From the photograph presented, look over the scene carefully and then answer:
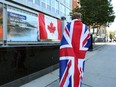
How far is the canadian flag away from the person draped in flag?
4.46m

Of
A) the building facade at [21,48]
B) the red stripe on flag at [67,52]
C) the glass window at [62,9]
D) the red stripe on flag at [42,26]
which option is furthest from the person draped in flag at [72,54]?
the glass window at [62,9]

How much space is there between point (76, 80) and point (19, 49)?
8.12ft

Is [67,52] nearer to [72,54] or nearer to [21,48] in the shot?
[72,54]

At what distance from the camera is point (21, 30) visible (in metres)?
8.46

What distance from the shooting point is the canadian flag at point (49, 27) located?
10.1m

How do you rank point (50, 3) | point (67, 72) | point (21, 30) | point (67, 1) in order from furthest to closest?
1. point (67, 1)
2. point (50, 3)
3. point (21, 30)
4. point (67, 72)

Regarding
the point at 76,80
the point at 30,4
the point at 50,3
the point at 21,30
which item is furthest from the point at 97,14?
the point at 76,80

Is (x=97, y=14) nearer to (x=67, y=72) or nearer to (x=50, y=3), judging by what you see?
(x=50, y=3)

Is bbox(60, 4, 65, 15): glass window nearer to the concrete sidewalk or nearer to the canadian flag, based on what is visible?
the canadian flag

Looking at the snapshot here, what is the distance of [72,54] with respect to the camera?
214 inches

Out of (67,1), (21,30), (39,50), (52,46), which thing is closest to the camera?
(21,30)

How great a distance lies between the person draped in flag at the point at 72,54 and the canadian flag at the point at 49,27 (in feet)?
14.6

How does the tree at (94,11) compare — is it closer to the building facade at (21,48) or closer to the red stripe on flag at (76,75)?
the building facade at (21,48)

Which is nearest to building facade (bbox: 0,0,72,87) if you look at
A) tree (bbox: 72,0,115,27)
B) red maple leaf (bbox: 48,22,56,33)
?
red maple leaf (bbox: 48,22,56,33)
